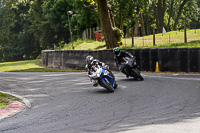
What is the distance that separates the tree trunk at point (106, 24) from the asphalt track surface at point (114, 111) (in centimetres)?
1471

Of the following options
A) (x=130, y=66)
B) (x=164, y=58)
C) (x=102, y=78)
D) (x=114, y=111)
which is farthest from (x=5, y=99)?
(x=164, y=58)

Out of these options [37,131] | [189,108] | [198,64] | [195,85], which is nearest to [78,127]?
[37,131]

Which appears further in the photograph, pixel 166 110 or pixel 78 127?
pixel 166 110

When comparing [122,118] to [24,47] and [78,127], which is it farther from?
[24,47]

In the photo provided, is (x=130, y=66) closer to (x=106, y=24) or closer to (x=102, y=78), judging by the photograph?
(x=102, y=78)

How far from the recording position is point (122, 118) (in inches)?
272

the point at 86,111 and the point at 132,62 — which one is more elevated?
the point at 132,62

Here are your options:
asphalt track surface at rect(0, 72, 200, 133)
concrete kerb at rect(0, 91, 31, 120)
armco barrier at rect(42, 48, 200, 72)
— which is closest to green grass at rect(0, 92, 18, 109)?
concrete kerb at rect(0, 91, 31, 120)

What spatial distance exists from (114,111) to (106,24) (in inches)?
755

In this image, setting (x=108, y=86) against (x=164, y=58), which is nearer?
(x=108, y=86)

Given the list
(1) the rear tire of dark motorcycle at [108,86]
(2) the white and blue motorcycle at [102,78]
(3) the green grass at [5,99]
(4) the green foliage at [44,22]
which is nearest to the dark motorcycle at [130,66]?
(2) the white and blue motorcycle at [102,78]

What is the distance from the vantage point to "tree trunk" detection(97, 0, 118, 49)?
2586 cm

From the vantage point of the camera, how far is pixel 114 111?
305 inches

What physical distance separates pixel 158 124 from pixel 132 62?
7.47 m
